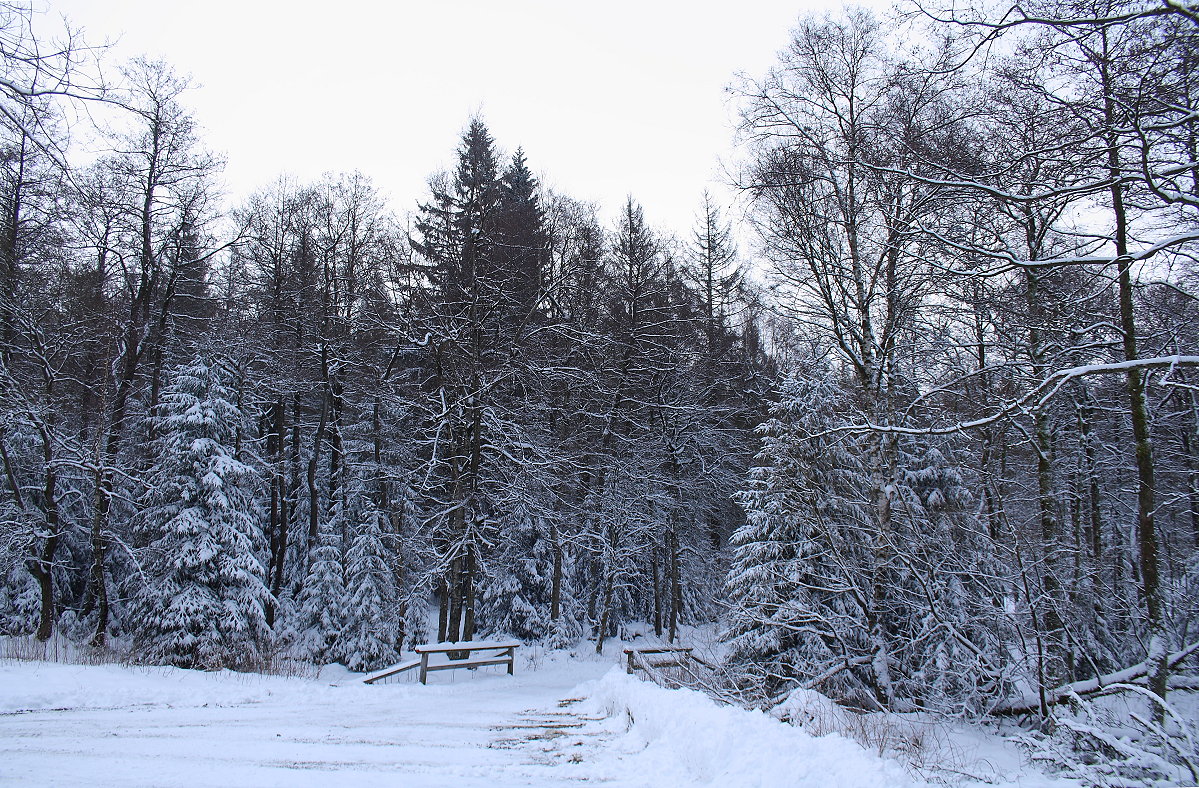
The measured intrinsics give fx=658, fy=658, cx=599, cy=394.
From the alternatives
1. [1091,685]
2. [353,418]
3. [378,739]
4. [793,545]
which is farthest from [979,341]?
[353,418]

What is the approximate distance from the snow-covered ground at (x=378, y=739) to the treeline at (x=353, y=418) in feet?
20.1

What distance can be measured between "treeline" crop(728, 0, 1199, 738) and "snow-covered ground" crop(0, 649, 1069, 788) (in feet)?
8.41

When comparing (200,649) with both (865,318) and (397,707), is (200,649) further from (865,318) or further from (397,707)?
(865,318)

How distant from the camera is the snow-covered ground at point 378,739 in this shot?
4637 mm

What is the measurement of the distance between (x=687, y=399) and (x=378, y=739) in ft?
55.4

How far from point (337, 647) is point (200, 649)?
4000 mm

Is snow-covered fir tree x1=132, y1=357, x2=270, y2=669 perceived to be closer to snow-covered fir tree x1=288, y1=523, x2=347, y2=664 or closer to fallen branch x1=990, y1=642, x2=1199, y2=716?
snow-covered fir tree x1=288, y1=523, x2=347, y2=664

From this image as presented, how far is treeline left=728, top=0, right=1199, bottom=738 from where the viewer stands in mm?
5785

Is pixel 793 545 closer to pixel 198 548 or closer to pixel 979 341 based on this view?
pixel 979 341

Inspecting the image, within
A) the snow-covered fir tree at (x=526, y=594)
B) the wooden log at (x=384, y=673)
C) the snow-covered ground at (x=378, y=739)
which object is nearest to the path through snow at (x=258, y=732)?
the snow-covered ground at (x=378, y=739)

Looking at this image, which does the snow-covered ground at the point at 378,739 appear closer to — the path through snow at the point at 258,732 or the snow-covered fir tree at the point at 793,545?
the path through snow at the point at 258,732

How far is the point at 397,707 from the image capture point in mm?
9195

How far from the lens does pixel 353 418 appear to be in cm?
2378

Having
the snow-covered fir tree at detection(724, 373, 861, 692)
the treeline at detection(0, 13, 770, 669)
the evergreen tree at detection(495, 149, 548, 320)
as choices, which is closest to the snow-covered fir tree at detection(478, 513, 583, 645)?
the treeline at detection(0, 13, 770, 669)
